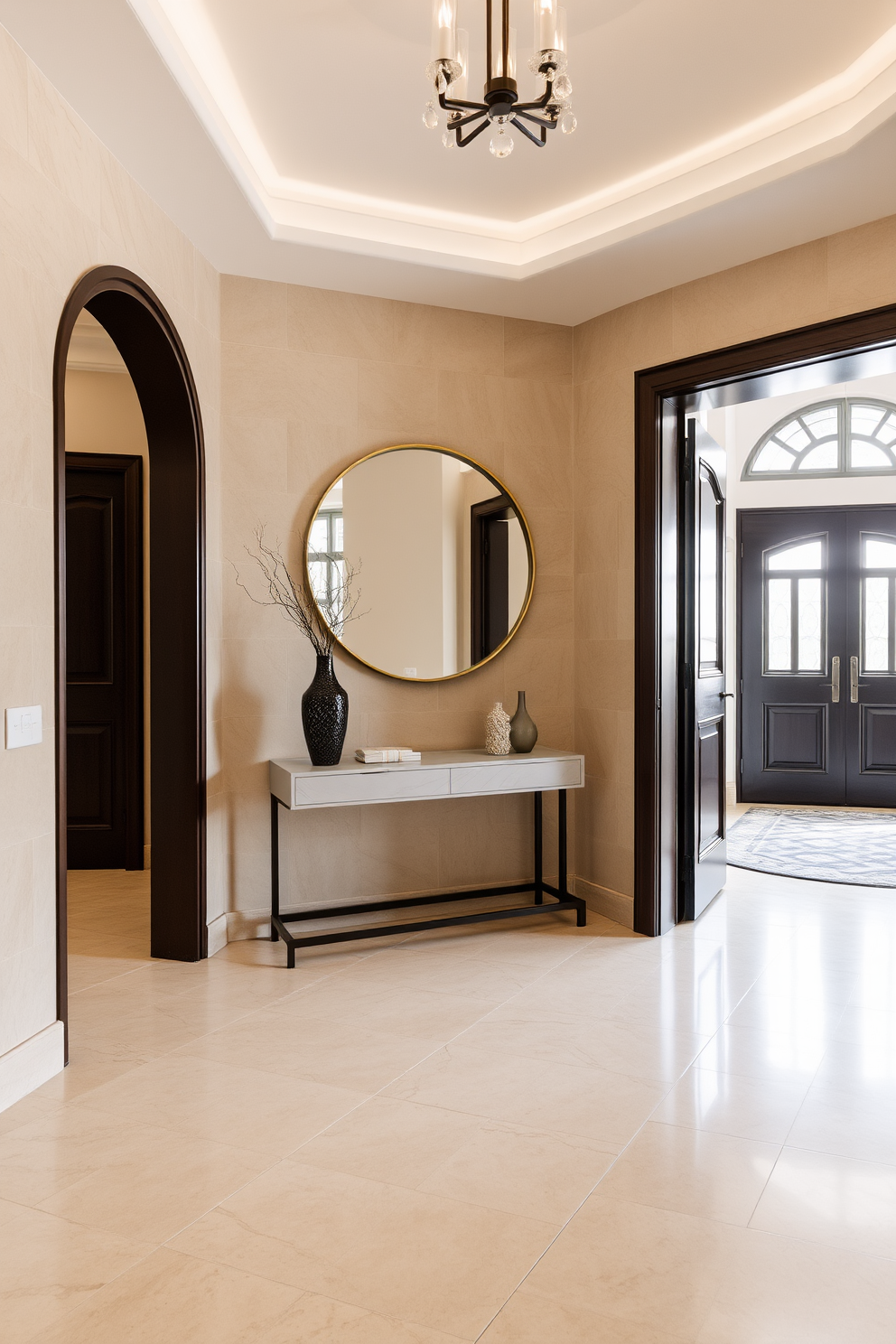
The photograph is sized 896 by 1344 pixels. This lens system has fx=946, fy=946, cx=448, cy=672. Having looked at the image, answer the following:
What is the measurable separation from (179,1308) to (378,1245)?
0.40 metres

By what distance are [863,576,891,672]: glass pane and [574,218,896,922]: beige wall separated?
159 inches

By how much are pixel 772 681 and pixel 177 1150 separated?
6.55m

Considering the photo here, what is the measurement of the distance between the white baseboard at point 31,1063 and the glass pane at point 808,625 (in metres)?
6.54

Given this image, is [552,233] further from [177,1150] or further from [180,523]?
[177,1150]

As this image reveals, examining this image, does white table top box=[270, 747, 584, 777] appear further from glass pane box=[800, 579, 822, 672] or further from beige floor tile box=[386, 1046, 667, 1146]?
glass pane box=[800, 579, 822, 672]

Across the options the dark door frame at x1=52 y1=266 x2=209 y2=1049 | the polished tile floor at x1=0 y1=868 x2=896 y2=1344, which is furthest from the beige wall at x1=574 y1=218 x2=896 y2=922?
the dark door frame at x1=52 y1=266 x2=209 y2=1049

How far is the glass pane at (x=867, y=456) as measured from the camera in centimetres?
762

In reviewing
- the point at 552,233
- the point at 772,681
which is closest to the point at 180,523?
the point at 552,233

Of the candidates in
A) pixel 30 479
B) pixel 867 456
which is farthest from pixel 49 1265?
pixel 867 456

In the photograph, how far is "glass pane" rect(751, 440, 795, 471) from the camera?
7867 millimetres

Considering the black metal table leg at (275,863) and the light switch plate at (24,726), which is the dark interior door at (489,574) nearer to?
the black metal table leg at (275,863)

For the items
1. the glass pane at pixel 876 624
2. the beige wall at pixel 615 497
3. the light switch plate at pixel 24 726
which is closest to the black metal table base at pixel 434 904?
the beige wall at pixel 615 497

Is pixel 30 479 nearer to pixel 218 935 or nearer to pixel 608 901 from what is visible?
pixel 218 935

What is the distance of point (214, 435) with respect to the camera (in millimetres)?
3902
